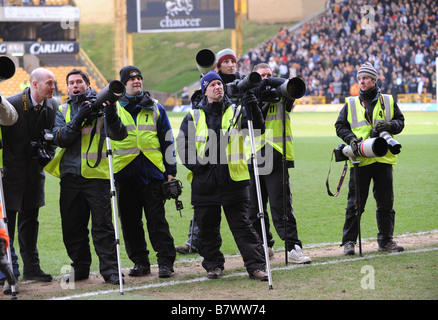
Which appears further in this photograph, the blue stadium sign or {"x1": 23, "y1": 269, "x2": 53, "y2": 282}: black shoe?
the blue stadium sign

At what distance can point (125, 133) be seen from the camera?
7430 millimetres

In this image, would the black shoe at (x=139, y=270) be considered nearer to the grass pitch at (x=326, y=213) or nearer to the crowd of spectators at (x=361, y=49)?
the grass pitch at (x=326, y=213)

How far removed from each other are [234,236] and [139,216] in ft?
3.71

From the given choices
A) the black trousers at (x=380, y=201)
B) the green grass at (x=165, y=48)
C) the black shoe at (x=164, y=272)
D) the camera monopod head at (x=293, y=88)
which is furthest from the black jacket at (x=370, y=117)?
the green grass at (x=165, y=48)

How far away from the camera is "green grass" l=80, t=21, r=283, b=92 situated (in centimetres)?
6369

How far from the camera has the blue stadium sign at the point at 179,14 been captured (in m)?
45.6

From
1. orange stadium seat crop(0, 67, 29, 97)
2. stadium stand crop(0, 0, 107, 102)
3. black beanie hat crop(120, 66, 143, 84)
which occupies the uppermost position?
stadium stand crop(0, 0, 107, 102)

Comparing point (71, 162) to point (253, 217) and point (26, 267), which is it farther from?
point (253, 217)

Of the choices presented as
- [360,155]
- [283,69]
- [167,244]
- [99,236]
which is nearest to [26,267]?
[99,236]

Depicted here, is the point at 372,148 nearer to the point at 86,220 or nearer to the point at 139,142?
the point at 139,142

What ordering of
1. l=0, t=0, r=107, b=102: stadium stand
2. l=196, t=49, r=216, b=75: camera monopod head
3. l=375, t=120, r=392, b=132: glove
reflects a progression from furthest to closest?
l=0, t=0, r=107, b=102: stadium stand < l=196, t=49, r=216, b=75: camera monopod head < l=375, t=120, r=392, b=132: glove

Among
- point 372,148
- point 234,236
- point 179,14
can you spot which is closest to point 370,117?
point 372,148

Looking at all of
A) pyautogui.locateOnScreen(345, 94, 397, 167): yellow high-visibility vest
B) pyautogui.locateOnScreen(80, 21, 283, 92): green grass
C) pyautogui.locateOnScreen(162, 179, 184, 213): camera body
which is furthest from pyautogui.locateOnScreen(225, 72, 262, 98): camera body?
pyautogui.locateOnScreen(80, 21, 283, 92): green grass

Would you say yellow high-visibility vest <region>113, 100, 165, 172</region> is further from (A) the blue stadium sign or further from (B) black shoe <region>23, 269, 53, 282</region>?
(A) the blue stadium sign
